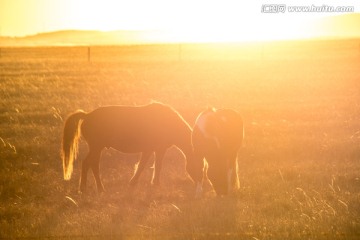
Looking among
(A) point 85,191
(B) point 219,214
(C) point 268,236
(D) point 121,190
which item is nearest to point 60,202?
(A) point 85,191

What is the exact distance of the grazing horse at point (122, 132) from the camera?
948cm

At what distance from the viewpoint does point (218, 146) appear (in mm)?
8555

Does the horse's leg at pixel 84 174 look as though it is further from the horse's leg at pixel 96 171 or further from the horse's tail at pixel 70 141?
the horse's tail at pixel 70 141

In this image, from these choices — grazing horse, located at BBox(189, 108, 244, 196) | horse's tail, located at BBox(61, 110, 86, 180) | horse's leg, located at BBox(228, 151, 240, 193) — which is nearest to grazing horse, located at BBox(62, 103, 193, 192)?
horse's tail, located at BBox(61, 110, 86, 180)

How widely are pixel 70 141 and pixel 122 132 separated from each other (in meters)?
0.99

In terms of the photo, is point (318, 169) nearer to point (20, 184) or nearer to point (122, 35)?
point (20, 184)

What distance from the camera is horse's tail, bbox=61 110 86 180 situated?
941 centimetres

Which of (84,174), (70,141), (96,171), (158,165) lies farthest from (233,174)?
(70,141)

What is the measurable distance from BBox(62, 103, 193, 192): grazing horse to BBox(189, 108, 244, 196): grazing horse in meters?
0.55

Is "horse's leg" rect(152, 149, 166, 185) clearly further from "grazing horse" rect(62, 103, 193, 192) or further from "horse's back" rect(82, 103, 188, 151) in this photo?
"horse's back" rect(82, 103, 188, 151)

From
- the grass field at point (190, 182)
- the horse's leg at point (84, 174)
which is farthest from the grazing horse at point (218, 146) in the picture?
the horse's leg at point (84, 174)

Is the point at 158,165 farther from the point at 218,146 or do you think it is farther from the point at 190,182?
the point at 218,146

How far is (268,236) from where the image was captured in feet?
22.5

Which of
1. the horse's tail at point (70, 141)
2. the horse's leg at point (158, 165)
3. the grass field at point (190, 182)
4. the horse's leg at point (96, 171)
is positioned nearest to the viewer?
the grass field at point (190, 182)
